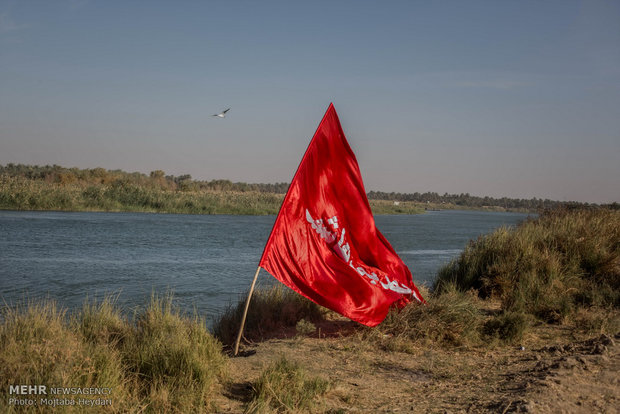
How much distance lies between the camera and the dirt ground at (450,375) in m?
5.13

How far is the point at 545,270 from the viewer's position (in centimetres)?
1112

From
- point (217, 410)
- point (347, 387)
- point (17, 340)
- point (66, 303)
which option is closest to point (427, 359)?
point (347, 387)

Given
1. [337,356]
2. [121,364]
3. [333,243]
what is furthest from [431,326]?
[121,364]

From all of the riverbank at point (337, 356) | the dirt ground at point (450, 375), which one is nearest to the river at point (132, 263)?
the riverbank at point (337, 356)

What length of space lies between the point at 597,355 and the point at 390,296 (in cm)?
273

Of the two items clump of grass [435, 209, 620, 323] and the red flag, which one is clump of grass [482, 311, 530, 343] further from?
the red flag

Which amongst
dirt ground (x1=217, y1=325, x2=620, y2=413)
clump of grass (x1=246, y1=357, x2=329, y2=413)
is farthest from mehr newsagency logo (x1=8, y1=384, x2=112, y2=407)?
clump of grass (x1=246, y1=357, x2=329, y2=413)

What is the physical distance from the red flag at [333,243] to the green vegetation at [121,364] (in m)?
1.64

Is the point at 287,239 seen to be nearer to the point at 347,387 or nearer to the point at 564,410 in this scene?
the point at 347,387

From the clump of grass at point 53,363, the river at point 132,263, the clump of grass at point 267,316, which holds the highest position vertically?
the clump of grass at point 53,363

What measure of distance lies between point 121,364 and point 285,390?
168 cm

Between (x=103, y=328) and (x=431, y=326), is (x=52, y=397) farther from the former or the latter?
(x=431, y=326)

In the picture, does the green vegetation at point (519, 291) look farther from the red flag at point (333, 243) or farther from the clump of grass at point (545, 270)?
the red flag at point (333, 243)

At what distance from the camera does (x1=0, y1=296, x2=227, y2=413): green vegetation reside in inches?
180
